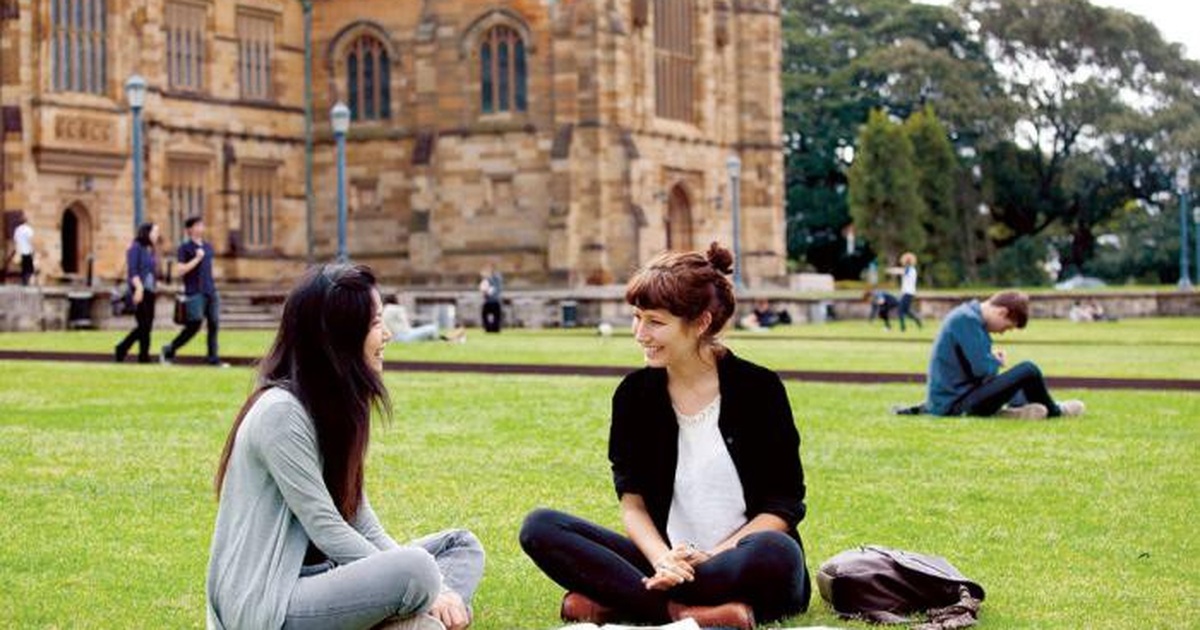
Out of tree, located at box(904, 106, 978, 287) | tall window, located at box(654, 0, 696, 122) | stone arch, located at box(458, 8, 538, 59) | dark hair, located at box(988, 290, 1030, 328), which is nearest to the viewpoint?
dark hair, located at box(988, 290, 1030, 328)

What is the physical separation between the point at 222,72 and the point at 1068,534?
43.4m

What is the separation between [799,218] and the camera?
3036 inches

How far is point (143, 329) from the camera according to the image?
84.7 feet

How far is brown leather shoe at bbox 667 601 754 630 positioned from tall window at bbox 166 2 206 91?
43705 millimetres

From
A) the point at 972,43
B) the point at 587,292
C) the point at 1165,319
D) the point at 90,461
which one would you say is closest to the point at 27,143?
the point at 587,292

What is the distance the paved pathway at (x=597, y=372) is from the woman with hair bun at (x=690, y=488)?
12974 mm

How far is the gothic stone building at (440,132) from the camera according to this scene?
51.1m

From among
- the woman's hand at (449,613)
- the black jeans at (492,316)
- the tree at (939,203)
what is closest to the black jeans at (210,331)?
the black jeans at (492,316)

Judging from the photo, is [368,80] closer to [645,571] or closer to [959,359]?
[959,359]

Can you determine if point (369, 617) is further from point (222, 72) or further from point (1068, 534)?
point (222, 72)

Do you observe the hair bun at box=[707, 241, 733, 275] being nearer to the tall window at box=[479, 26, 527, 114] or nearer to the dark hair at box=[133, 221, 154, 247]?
the dark hair at box=[133, 221, 154, 247]

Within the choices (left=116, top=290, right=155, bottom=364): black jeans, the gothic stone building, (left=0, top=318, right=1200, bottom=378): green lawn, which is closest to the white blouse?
(left=0, top=318, right=1200, bottom=378): green lawn

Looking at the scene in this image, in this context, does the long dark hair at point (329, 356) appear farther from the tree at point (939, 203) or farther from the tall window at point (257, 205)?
the tree at point (939, 203)

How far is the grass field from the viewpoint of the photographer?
886cm
